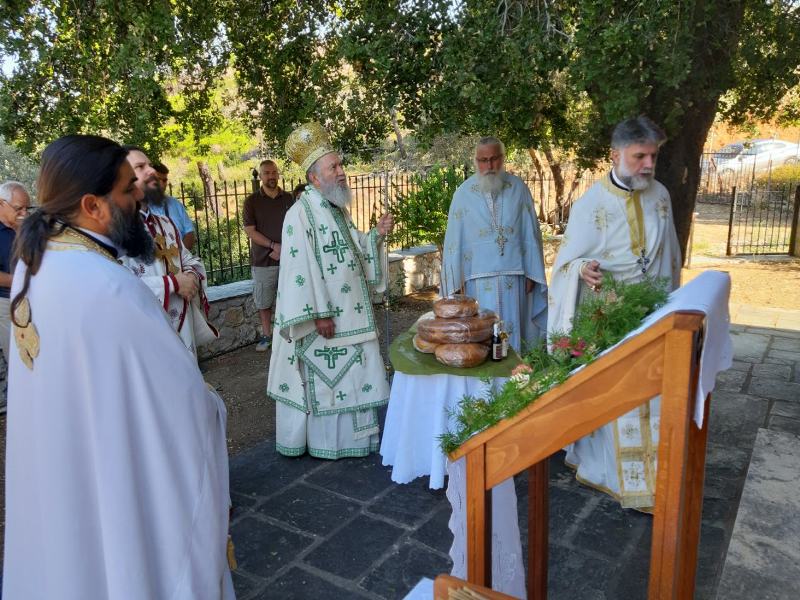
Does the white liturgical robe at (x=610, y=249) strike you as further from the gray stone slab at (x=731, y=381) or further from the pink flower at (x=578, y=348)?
the pink flower at (x=578, y=348)

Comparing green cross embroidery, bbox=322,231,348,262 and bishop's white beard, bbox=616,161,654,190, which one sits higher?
bishop's white beard, bbox=616,161,654,190

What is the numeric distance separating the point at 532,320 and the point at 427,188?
464cm

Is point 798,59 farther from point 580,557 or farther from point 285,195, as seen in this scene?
point 285,195

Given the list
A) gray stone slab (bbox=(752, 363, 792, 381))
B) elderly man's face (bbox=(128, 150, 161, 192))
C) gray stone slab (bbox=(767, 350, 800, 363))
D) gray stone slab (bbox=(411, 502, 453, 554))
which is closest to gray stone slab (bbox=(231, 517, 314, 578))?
gray stone slab (bbox=(411, 502, 453, 554))

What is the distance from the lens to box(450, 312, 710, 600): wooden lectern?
5.21 feet

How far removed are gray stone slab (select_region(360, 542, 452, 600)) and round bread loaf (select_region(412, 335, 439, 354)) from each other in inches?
44.6

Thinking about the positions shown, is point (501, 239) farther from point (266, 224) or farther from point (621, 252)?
point (266, 224)

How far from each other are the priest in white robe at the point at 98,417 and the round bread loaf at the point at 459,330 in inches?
74.4

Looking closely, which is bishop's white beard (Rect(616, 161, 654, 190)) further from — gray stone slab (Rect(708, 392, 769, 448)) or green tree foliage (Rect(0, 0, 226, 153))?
green tree foliage (Rect(0, 0, 226, 153))

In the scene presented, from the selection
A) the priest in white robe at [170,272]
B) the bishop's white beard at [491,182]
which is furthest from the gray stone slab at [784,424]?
the priest in white robe at [170,272]

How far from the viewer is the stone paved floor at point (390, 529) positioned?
3.23 m

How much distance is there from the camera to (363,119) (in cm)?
612

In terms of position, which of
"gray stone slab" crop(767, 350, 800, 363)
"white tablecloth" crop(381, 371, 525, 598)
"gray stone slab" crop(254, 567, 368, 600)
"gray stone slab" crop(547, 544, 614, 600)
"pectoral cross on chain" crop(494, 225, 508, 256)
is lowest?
"gray stone slab" crop(767, 350, 800, 363)

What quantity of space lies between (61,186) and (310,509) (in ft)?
8.29
